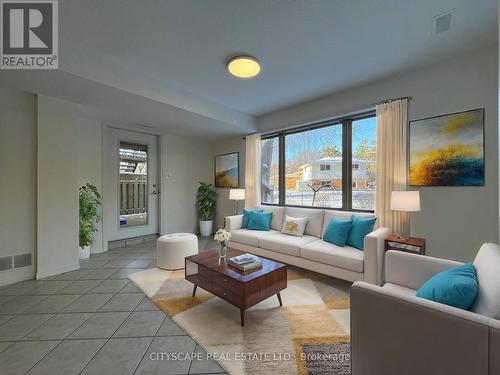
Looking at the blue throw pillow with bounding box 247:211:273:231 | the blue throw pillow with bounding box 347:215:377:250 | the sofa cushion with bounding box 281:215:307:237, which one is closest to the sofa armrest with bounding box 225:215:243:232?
the blue throw pillow with bounding box 247:211:273:231

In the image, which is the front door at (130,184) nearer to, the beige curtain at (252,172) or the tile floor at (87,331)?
the tile floor at (87,331)

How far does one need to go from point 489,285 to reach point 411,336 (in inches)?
17.8

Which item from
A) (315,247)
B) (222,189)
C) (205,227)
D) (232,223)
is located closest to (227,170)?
(222,189)

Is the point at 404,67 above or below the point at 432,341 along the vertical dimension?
above

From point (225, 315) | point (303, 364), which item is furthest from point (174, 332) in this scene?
point (303, 364)

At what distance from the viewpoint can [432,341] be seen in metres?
1.02

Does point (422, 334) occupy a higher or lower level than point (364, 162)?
lower

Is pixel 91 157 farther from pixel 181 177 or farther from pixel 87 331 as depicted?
pixel 87 331

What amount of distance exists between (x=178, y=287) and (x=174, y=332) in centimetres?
82

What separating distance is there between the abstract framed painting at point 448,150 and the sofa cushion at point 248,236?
2.18m

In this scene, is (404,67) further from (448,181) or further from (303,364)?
(303,364)

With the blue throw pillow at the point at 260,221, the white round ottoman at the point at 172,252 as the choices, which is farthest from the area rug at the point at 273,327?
the blue throw pillow at the point at 260,221

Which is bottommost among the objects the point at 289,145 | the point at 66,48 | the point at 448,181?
the point at 448,181

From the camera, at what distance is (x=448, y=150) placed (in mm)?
2490
